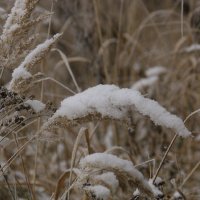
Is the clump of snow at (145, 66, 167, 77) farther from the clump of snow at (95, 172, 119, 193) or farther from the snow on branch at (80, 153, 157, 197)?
the snow on branch at (80, 153, 157, 197)

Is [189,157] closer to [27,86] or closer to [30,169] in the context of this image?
[30,169]

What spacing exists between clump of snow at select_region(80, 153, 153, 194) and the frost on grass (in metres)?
0.08

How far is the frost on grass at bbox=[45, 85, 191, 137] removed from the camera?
40.3 inches

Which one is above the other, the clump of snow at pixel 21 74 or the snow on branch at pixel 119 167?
the clump of snow at pixel 21 74

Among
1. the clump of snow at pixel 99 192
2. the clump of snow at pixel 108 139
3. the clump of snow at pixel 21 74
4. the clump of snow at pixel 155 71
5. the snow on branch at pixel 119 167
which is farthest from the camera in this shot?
the clump of snow at pixel 155 71

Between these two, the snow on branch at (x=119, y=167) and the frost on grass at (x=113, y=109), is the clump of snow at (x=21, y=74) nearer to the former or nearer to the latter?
the frost on grass at (x=113, y=109)

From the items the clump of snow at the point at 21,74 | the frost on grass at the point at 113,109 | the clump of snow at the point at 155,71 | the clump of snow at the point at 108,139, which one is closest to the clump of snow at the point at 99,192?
the frost on grass at the point at 113,109

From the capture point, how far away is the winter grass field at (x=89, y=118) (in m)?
1.06

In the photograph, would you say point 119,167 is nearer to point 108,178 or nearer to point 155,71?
point 108,178

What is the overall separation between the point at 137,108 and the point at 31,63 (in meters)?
0.31

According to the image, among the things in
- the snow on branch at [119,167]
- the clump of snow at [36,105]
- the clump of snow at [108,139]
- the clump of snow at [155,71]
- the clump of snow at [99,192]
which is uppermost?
the clump of snow at [36,105]

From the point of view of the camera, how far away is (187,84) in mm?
2996

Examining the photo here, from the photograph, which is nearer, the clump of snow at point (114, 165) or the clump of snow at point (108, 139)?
the clump of snow at point (114, 165)

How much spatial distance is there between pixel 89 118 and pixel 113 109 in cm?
6
